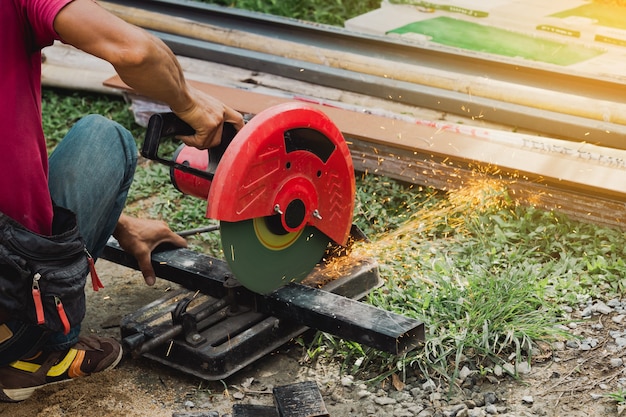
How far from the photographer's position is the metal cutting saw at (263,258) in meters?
3.06

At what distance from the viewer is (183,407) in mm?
3275

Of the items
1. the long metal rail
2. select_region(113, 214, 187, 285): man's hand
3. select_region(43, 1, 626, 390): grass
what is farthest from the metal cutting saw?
the long metal rail

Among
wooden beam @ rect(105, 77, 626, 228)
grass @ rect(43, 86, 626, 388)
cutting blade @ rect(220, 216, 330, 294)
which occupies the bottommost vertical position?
grass @ rect(43, 86, 626, 388)

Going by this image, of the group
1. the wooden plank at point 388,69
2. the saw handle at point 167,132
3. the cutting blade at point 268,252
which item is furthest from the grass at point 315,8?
the saw handle at point 167,132

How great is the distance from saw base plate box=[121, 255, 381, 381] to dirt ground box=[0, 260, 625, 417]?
0.30ft

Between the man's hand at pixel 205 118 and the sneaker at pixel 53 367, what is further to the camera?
the sneaker at pixel 53 367

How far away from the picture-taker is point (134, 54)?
2.66 metres

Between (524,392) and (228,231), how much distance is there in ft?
4.07

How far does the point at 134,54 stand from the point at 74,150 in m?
0.77

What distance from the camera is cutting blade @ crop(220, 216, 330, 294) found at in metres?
3.21

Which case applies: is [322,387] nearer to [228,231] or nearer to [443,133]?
[228,231]

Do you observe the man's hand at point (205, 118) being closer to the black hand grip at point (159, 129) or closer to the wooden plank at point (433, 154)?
the black hand grip at point (159, 129)

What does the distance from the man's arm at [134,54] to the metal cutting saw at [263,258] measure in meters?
0.09

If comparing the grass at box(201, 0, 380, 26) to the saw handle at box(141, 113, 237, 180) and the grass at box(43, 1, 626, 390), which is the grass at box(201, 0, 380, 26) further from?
the saw handle at box(141, 113, 237, 180)
